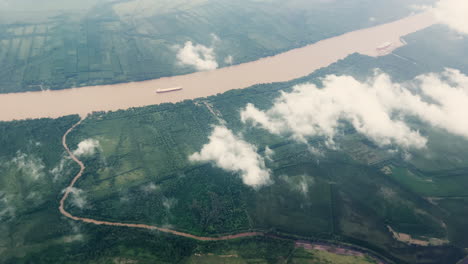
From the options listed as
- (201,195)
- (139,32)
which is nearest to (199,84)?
(139,32)

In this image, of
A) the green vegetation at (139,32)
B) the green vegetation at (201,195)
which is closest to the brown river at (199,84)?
A: the green vegetation at (139,32)

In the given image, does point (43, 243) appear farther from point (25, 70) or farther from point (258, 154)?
point (25, 70)

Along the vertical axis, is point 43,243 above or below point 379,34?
below

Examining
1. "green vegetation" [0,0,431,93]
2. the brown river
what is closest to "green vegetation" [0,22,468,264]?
the brown river

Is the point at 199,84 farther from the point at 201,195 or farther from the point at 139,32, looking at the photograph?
the point at 201,195

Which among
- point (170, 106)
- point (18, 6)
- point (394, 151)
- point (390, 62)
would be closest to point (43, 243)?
point (170, 106)

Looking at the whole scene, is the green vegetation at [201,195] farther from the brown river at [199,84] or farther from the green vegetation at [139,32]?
the green vegetation at [139,32]
